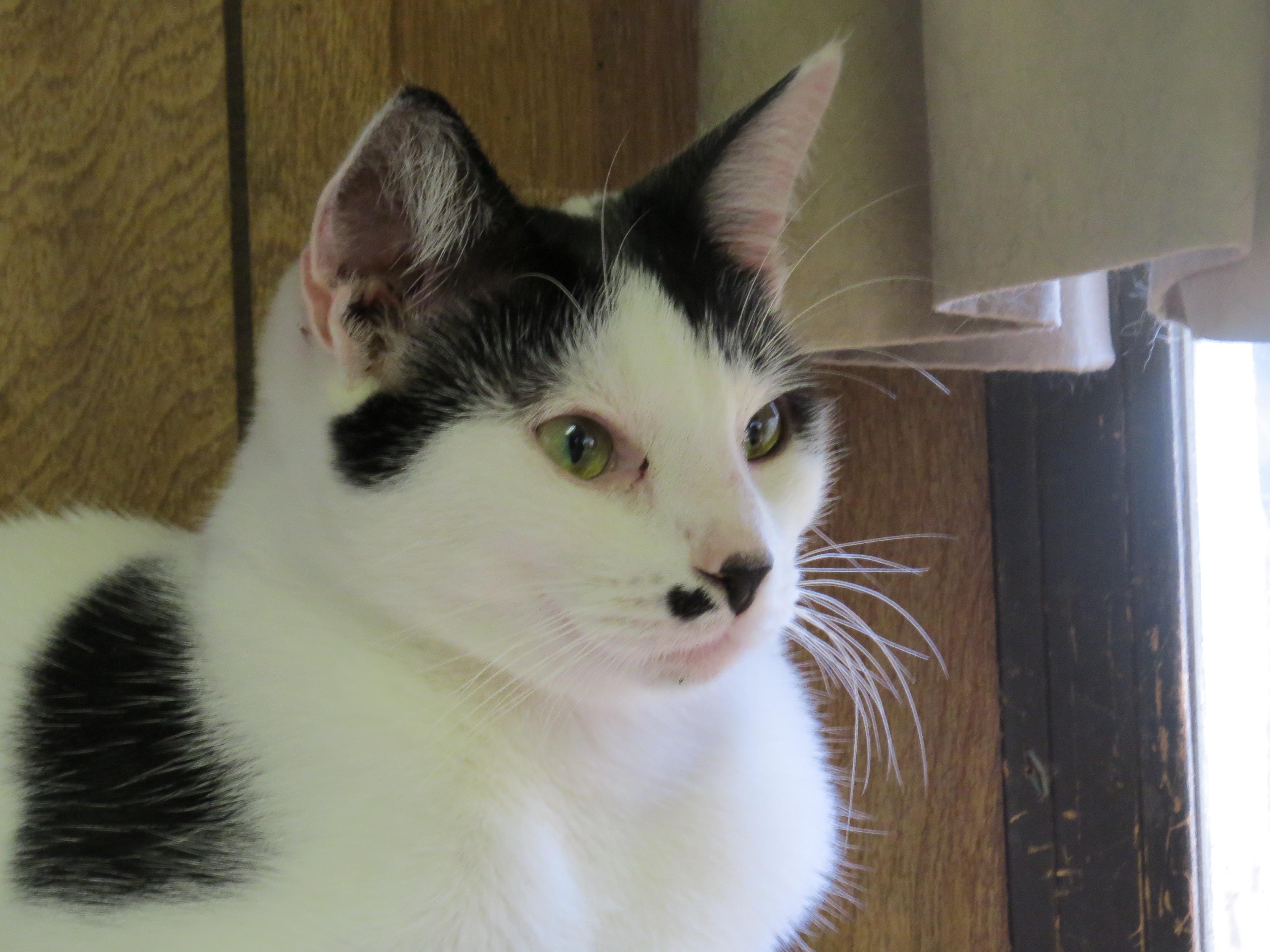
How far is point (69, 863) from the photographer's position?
70 centimetres

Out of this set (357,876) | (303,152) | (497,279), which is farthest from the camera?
(303,152)

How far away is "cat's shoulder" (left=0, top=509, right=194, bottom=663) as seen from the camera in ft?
2.77

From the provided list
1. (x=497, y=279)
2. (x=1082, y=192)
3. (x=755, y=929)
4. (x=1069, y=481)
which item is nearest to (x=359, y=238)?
(x=497, y=279)

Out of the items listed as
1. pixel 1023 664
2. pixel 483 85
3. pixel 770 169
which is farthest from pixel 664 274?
pixel 1023 664

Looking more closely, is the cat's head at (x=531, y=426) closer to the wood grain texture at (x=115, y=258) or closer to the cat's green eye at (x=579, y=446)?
the cat's green eye at (x=579, y=446)

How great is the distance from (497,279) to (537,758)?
370mm

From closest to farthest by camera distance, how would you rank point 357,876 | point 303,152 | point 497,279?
point 357,876 < point 497,279 < point 303,152

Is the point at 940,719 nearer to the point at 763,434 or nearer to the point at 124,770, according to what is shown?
the point at 763,434

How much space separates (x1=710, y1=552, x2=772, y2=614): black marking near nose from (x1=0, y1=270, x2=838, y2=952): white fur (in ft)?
0.04

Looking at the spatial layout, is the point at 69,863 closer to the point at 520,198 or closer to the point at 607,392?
the point at 607,392

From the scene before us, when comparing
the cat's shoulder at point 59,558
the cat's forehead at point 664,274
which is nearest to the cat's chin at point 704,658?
the cat's forehead at point 664,274

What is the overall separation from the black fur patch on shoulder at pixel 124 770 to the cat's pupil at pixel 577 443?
327mm

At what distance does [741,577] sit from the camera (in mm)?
653

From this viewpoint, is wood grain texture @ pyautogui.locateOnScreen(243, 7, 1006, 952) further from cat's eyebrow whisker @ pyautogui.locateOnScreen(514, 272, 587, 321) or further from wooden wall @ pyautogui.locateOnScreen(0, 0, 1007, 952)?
cat's eyebrow whisker @ pyautogui.locateOnScreen(514, 272, 587, 321)
